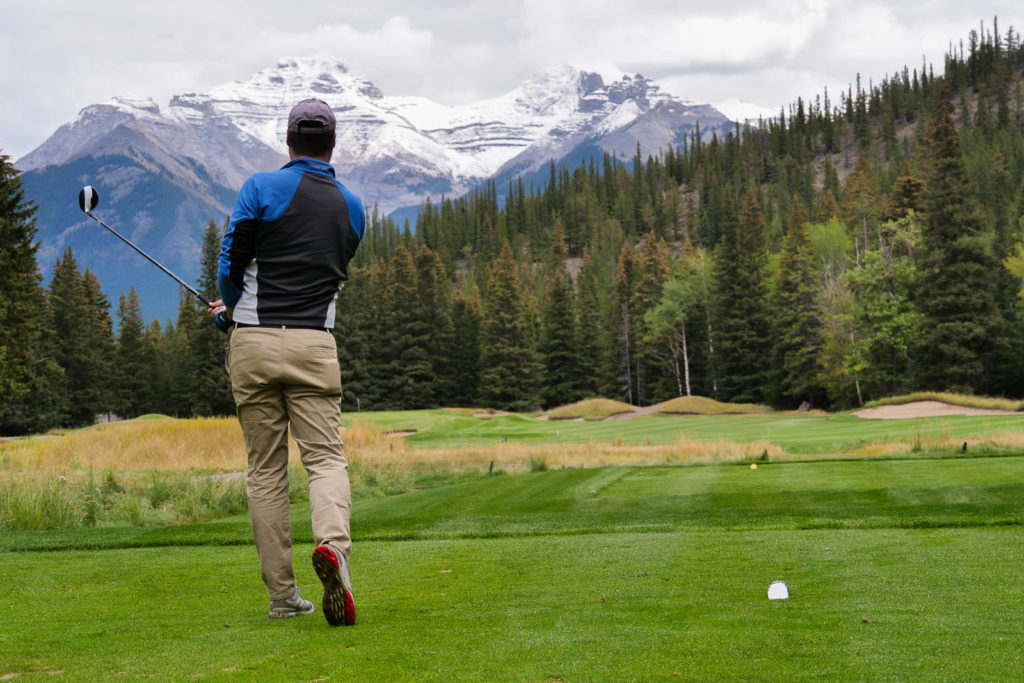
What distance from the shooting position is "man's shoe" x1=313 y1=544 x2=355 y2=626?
13.4ft

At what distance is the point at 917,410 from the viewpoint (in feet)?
126

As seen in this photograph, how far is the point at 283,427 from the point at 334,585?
40.2 inches

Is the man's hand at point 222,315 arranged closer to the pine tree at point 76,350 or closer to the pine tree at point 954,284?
the pine tree at point 954,284

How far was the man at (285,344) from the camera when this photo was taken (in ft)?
14.9

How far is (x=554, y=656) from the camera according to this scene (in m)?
3.42

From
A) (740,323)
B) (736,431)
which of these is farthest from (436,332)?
(736,431)

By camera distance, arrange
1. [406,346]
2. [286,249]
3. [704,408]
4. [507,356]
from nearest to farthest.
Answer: [286,249] < [704,408] < [507,356] < [406,346]

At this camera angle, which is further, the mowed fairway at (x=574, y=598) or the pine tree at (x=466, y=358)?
the pine tree at (x=466, y=358)

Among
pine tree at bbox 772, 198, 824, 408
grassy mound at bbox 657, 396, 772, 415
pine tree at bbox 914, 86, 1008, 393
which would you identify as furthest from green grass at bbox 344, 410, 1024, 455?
pine tree at bbox 772, 198, 824, 408

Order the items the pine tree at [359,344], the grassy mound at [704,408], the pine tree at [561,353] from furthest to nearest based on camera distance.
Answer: the pine tree at [561,353] → the pine tree at [359,344] → the grassy mound at [704,408]

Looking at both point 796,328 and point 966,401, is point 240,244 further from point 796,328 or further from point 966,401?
point 796,328

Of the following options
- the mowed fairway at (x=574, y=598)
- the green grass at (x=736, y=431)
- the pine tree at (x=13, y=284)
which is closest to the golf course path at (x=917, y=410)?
the green grass at (x=736, y=431)

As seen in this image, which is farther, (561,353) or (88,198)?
(561,353)

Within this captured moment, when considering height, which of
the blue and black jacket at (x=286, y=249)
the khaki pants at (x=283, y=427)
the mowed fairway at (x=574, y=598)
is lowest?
the mowed fairway at (x=574, y=598)
